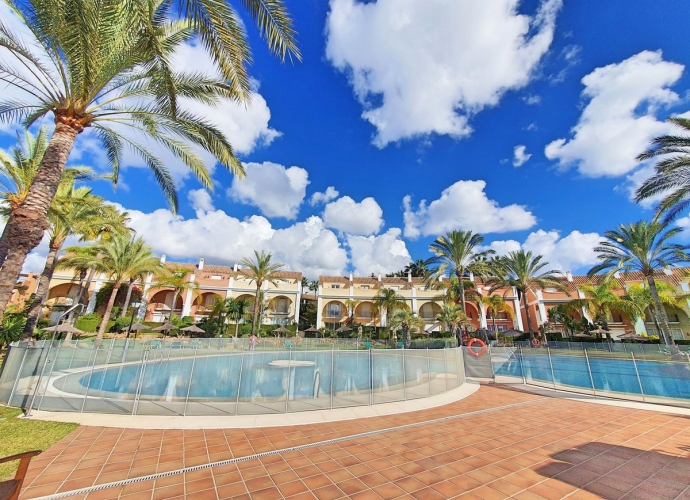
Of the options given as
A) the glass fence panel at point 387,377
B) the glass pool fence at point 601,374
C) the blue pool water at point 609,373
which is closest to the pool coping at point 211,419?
the glass fence panel at point 387,377

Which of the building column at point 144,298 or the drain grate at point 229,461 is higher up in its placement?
the building column at point 144,298

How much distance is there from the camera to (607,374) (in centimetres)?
1040

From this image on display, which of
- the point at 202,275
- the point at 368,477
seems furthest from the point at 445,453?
the point at 202,275

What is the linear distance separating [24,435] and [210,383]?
4.78 meters

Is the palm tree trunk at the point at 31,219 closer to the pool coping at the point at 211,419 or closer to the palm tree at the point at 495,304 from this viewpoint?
the pool coping at the point at 211,419

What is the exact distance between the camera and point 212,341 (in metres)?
20.7

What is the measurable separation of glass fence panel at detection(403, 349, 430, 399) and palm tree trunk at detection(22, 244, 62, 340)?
55.2ft

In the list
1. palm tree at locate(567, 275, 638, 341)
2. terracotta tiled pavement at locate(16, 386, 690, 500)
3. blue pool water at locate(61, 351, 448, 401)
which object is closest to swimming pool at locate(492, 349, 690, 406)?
terracotta tiled pavement at locate(16, 386, 690, 500)

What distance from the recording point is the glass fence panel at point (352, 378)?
7.85m

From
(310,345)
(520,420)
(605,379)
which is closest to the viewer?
Answer: (520,420)

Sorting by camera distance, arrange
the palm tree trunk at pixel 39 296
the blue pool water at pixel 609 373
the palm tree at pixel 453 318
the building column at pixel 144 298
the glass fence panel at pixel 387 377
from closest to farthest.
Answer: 1. the glass fence panel at pixel 387 377
2. the blue pool water at pixel 609 373
3. the palm tree trunk at pixel 39 296
4. the palm tree at pixel 453 318
5. the building column at pixel 144 298

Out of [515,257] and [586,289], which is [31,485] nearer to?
[515,257]

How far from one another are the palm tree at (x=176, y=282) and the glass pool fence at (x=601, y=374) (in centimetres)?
3278

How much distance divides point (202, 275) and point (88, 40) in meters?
37.4
